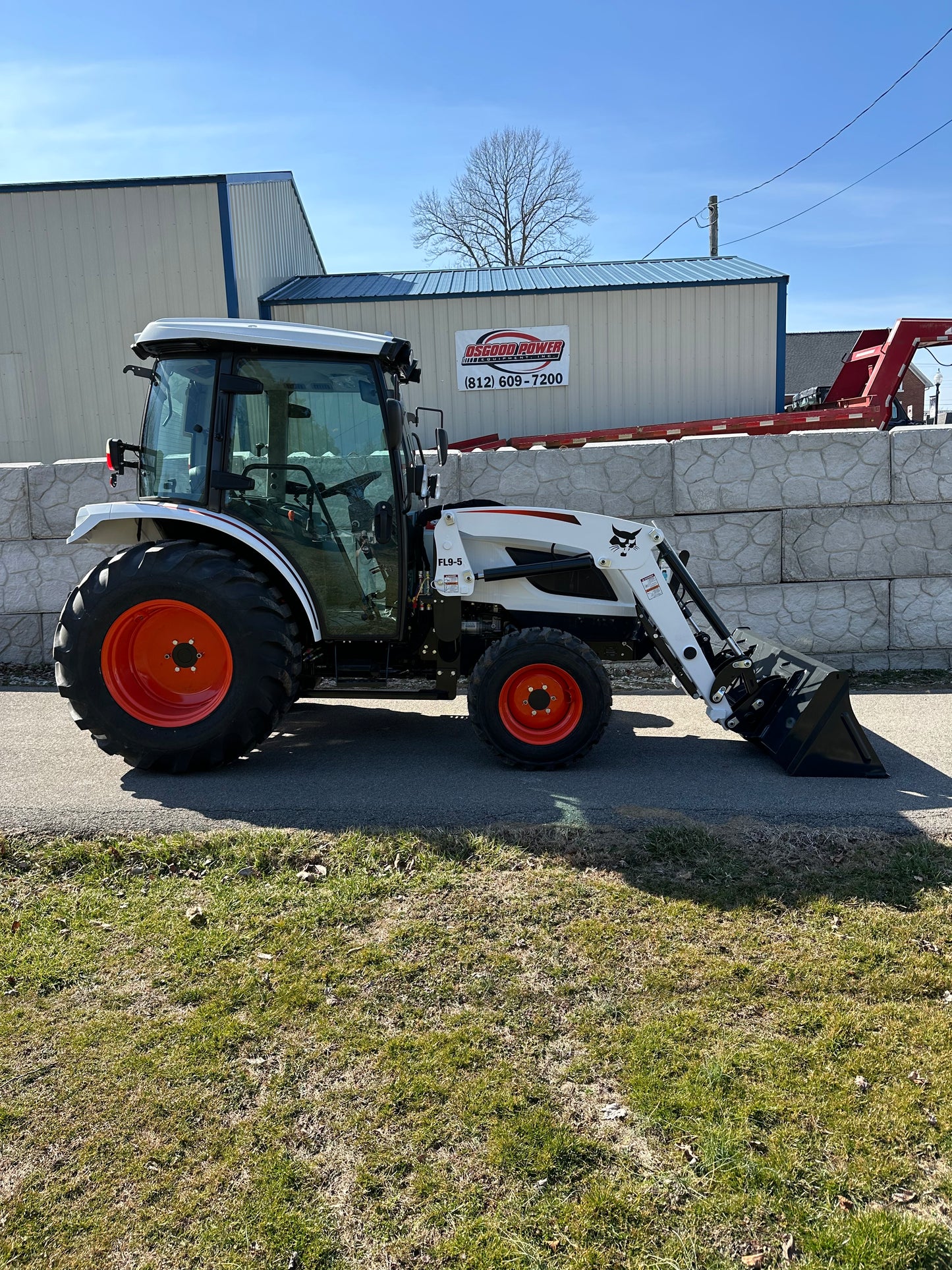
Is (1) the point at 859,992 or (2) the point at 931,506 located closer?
(1) the point at 859,992

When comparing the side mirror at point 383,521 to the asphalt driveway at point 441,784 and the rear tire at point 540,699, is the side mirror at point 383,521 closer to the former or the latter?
the rear tire at point 540,699

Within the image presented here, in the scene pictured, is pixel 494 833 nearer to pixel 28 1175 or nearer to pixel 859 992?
pixel 859 992

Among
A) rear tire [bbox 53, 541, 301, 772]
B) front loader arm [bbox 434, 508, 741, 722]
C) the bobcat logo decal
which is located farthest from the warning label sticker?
rear tire [bbox 53, 541, 301, 772]

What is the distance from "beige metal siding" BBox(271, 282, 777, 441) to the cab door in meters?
10.9

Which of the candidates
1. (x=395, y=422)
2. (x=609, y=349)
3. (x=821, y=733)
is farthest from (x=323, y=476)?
(x=609, y=349)

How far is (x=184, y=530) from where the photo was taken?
569 cm

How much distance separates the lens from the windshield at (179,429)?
17.8ft

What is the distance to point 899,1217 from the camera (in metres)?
2.48

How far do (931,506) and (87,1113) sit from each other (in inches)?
314

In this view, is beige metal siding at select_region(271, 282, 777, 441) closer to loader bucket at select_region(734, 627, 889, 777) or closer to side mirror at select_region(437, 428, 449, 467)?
side mirror at select_region(437, 428, 449, 467)

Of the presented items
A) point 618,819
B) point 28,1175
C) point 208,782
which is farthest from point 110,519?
point 28,1175

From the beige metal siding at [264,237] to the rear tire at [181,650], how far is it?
11.0m

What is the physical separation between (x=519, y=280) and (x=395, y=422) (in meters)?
12.9

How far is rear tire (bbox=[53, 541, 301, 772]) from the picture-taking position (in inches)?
209
